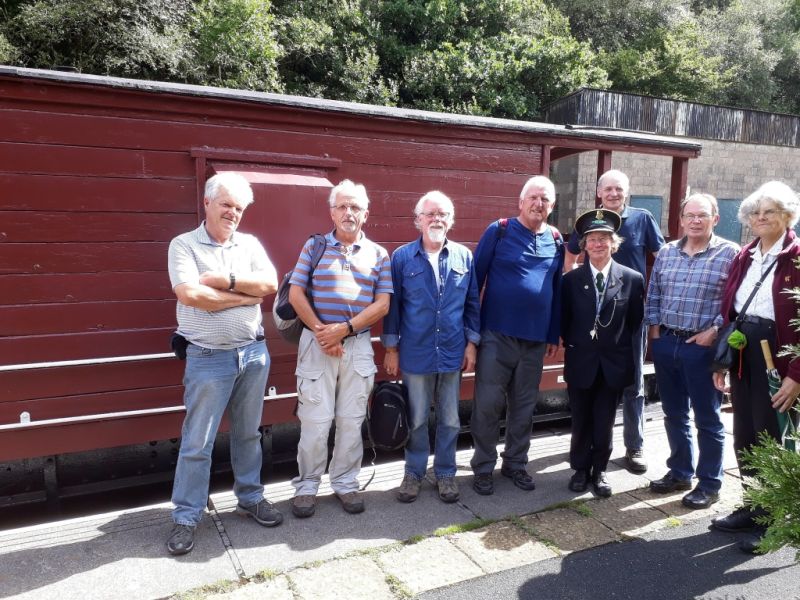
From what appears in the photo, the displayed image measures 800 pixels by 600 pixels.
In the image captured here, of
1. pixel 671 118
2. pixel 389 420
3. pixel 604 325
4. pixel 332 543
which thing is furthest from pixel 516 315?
pixel 671 118

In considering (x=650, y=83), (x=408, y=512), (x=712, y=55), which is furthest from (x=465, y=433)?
(x=712, y=55)

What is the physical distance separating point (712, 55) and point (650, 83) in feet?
11.8

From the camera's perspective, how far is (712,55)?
74.1ft

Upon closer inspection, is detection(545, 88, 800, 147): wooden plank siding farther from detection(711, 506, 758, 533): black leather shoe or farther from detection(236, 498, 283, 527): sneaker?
detection(236, 498, 283, 527): sneaker

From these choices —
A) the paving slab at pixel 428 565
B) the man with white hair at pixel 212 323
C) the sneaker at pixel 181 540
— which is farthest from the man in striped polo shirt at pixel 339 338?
the sneaker at pixel 181 540

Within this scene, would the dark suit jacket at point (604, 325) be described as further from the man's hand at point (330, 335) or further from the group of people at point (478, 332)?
the man's hand at point (330, 335)

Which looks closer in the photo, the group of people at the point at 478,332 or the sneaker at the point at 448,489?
the group of people at the point at 478,332

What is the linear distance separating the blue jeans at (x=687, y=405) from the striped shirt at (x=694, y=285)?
0.13 metres

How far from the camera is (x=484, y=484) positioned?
11.7ft

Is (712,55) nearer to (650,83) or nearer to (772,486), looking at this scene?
(650,83)

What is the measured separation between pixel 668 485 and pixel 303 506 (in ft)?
7.29

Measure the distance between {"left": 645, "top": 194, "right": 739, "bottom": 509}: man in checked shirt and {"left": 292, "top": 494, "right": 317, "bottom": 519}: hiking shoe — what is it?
210cm

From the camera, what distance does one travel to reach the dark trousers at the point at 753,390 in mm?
2938

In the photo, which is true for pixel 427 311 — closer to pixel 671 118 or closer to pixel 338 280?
pixel 338 280
